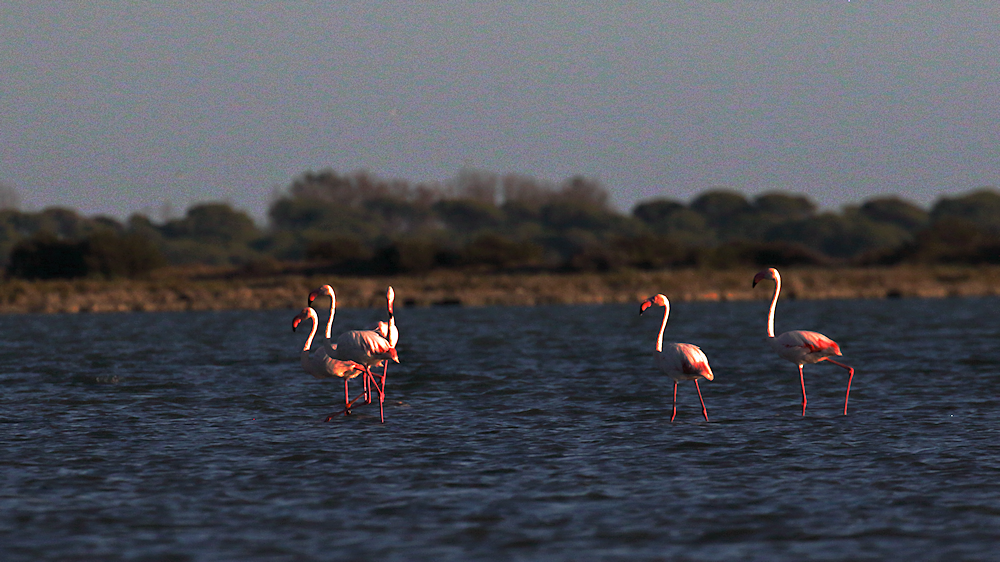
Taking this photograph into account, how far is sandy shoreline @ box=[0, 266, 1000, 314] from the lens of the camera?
186ft

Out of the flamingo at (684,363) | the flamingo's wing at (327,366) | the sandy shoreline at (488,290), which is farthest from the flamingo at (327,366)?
the sandy shoreline at (488,290)

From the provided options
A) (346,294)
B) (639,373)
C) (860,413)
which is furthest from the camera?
(346,294)

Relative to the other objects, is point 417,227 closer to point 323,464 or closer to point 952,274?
point 952,274

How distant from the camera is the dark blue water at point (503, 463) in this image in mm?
9156

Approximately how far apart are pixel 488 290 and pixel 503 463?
52.2 meters

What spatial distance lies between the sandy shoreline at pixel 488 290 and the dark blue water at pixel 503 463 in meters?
31.7

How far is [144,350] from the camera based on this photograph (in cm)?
3095

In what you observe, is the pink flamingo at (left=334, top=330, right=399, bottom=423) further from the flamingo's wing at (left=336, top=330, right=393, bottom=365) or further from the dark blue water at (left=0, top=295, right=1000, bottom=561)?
the dark blue water at (left=0, top=295, right=1000, bottom=561)

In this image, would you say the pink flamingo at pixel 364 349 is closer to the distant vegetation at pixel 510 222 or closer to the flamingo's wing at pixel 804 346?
the flamingo's wing at pixel 804 346

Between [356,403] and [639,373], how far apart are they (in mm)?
7250

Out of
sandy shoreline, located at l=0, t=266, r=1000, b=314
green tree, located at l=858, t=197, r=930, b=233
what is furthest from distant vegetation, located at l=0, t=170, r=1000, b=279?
sandy shoreline, located at l=0, t=266, r=1000, b=314

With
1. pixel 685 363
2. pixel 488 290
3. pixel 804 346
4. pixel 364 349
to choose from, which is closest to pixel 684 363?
pixel 685 363

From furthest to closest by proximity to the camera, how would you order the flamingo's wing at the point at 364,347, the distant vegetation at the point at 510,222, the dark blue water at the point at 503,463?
the distant vegetation at the point at 510,222, the flamingo's wing at the point at 364,347, the dark blue water at the point at 503,463

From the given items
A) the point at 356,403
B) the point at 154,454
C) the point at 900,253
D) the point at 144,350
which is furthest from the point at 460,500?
the point at 900,253
